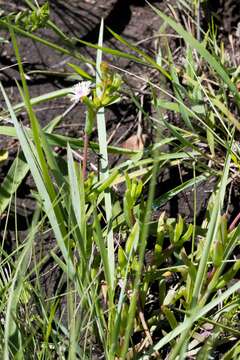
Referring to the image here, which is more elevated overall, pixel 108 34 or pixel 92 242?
pixel 108 34

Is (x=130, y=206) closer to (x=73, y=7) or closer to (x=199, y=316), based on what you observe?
(x=199, y=316)

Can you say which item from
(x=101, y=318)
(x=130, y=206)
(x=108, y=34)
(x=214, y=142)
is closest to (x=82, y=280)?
(x=101, y=318)

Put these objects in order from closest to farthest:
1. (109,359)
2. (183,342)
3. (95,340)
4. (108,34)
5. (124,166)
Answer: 1. (183,342)
2. (109,359)
3. (95,340)
4. (124,166)
5. (108,34)

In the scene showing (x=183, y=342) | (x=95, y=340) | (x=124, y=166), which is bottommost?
(x=95, y=340)

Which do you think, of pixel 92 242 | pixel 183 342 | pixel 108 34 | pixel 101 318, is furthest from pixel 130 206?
pixel 108 34

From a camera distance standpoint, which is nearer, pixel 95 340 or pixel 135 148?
pixel 95 340

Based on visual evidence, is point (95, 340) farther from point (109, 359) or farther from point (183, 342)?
point (183, 342)

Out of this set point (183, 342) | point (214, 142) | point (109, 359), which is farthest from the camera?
point (214, 142)
